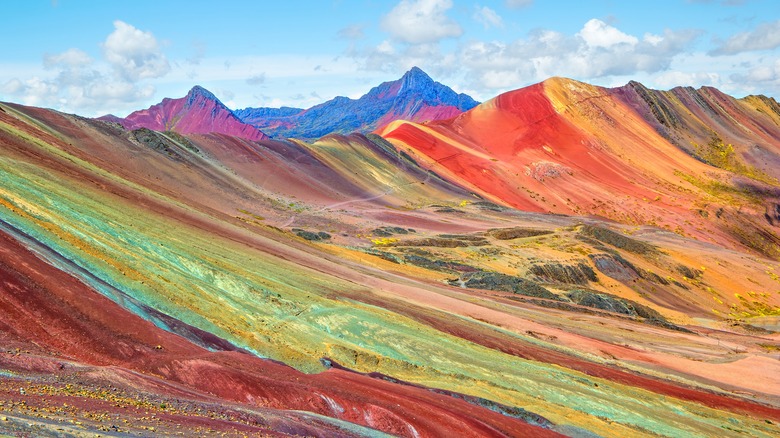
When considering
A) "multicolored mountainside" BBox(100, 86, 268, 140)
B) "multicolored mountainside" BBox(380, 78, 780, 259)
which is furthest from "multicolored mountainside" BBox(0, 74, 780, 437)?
"multicolored mountainside" BBox(100, 86, 268, 140)

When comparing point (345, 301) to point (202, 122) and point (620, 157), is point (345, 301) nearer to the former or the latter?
point (620, 157)

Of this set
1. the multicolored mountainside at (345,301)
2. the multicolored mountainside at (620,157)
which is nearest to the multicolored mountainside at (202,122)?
the multicolored mountainside at (620,157)

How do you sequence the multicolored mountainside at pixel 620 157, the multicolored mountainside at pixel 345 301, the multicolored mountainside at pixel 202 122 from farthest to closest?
the multicolored mountainside at pixel 202 122 → the multicolored mountainside at pixel 620 157 → the multicolored mountainside at pixel 345 301

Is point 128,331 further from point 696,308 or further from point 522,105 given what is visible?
point 522,105

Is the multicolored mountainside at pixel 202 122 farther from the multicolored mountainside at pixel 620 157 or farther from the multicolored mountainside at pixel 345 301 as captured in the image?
the multicolored mountainside at pixel 345 301

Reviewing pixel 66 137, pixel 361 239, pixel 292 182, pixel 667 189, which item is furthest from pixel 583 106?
pixel 66 137

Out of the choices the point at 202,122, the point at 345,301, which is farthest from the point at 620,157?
the point at 202,122
